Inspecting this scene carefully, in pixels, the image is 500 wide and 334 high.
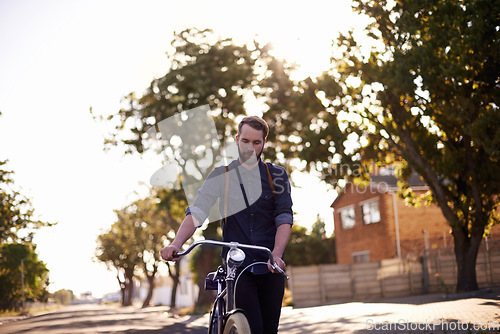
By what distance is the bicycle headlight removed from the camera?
11.1 feet

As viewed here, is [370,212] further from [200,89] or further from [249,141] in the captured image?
[249,141]

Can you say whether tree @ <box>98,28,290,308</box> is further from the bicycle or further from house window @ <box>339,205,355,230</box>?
the bicycle

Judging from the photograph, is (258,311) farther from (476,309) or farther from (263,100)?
(263,100)

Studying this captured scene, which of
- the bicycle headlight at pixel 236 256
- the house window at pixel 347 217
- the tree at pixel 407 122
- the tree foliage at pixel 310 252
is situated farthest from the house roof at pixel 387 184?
the bicycle headlight at pixel 236 256

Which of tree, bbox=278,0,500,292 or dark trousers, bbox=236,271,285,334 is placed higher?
tree, bbox=278,0,500,292

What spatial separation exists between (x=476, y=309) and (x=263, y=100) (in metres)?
16.0

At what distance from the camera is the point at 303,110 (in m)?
19.9

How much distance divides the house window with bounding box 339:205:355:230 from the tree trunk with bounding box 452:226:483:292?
1950 cm

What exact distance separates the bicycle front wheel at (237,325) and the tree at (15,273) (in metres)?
51.5

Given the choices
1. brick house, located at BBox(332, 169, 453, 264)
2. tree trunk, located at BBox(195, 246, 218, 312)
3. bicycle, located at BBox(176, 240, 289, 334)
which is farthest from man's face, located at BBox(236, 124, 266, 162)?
brick house, located at BBox(332, 169, 453, 264)

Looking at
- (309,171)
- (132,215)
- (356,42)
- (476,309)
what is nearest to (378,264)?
(309,171)

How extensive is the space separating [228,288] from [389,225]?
31.5 m

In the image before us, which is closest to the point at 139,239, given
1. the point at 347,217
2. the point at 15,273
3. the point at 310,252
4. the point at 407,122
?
the point at 15,273

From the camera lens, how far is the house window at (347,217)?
1527 inches
